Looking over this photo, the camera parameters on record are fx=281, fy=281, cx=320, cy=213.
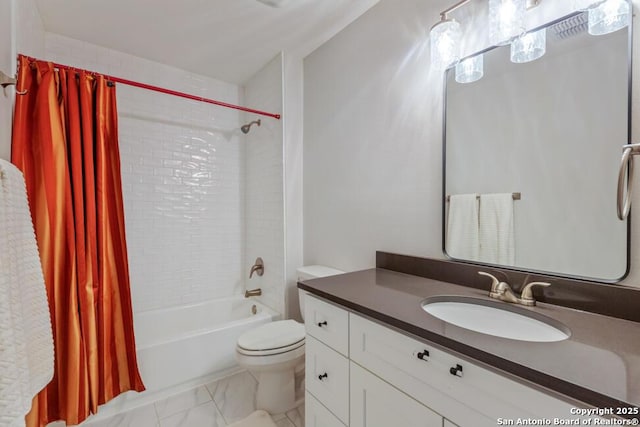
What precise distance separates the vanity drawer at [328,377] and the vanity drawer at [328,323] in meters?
0.03

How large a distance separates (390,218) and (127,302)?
1.62 m

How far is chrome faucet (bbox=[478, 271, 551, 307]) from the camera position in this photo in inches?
37.9

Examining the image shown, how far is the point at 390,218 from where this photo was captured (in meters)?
1.61

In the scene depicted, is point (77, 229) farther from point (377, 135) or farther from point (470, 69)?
point (470, 69)

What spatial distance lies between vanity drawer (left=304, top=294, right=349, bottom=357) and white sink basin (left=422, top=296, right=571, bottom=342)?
31 cm

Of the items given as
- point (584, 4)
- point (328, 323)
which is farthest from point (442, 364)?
point (584, 4)

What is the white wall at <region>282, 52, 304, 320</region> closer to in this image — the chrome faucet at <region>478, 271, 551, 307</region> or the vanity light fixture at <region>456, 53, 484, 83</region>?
the vanity light fixture at <region>456, 53, 484, 83</region>

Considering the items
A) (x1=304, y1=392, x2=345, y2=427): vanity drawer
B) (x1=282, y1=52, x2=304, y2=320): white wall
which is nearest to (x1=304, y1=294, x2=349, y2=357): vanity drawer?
(x1=304, y1=392, x2=345, y2=427): vanity drawer

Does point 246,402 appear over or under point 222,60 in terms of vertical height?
under

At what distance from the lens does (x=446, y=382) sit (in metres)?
0.74

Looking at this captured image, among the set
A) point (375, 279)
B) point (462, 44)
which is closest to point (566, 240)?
point (375, 279)

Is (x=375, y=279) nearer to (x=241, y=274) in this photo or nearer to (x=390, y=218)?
(x=390, y=218)

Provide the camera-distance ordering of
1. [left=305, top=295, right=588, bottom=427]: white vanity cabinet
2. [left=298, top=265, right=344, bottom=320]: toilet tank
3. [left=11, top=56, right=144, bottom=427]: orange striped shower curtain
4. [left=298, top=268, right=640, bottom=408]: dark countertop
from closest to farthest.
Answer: [left=298, top=268, right=640, bottom=408]: dark countertop
[left=305, top=295, right=588, bottom=427]: white vanity cabinet
[left=11, top=56, right=144, bottom=427]: orange striped shower curtain
[left=298, top=265, right=344, bottom=320]: toilet tank

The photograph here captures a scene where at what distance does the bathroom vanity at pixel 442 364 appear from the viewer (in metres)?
0.56
